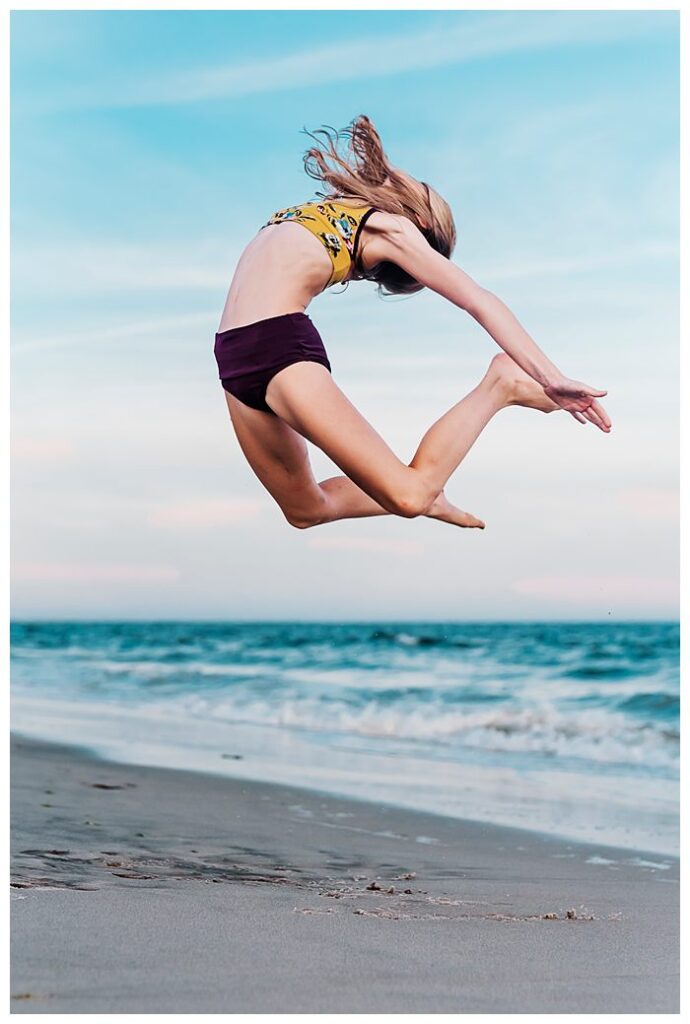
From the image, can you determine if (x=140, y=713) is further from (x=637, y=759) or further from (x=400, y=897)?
(x=400, y=897)

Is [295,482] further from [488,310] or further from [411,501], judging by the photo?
[488,310]

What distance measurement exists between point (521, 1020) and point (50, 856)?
229cm

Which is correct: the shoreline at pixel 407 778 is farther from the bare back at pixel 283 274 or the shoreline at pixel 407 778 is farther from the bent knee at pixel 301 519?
the bare back at pixel 283 274

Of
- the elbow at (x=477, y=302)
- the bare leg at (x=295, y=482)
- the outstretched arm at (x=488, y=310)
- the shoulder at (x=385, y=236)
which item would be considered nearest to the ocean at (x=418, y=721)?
the bare leg at (x=295, y=482)

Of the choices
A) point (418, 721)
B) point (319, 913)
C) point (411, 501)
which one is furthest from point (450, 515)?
point (418, 721)

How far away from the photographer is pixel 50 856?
4.62 meters

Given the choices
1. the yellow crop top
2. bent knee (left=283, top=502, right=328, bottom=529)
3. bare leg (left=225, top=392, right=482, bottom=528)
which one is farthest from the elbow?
bent knee (left=283, top=502, right=328, bottom=529)

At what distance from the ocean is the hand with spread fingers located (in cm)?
274

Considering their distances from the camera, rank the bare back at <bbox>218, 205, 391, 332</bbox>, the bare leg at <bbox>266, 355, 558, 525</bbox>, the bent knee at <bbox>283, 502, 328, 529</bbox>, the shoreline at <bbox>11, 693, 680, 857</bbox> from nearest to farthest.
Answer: the bare leg at <bbox>266, 355, 558, 525</bbox> → the bare back at <bbox>218, 205, 391, 332</bbox> → the bent knee at <bbox>283, 502, 328, 529</bbox> → the shoreline at <bbox>11, 693, 680, 857</bbox>

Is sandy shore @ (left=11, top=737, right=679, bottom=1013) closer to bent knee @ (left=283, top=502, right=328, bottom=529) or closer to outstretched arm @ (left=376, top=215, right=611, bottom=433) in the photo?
bent knee @ (left=283, top=502, right=328, bottom=529)

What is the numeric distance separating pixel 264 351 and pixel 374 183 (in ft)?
2.13

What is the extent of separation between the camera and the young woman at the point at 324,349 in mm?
3334

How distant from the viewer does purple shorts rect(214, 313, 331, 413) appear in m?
3.33
